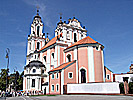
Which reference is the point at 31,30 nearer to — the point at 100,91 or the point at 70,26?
the point at 70,26

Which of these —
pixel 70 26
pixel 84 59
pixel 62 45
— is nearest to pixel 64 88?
pixel 84 59

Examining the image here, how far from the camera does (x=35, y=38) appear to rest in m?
50.5

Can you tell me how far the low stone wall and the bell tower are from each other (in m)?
24.2

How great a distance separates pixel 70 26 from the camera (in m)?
42.0

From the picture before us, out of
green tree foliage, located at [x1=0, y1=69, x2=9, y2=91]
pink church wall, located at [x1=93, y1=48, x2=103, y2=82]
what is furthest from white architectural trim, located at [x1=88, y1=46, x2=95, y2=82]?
green tree foliage, located at [x1=0, y1=69, x2=9, y2=91]

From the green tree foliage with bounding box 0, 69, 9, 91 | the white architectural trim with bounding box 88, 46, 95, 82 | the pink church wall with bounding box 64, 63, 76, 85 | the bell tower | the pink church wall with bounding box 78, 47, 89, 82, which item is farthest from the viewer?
the green tree foliage with bounding box 0, 69, 9, 91

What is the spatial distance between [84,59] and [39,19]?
27647 millimetres

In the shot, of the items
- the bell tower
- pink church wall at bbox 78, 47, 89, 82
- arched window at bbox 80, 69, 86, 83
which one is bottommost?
arched window at bbox 80, 69, 86, 83

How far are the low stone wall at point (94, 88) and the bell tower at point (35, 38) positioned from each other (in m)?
24.2

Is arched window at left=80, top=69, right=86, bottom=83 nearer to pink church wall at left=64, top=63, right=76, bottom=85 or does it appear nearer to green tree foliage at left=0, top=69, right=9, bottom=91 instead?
pink church wall at left=64, top=63, right=76, bottom=85

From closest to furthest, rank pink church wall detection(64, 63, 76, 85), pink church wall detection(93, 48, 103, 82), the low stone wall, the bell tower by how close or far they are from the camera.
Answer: the low stone wall, pink church wall detection(93, 48, 103, 82), pink church wall detection(64, 63, 76, 85), the bell tower

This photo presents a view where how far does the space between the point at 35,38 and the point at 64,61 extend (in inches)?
683

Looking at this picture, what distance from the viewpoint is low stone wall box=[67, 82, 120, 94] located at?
23203 millimetres

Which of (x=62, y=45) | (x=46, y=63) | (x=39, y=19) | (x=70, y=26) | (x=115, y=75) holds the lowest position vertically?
(x=115, y=75)
